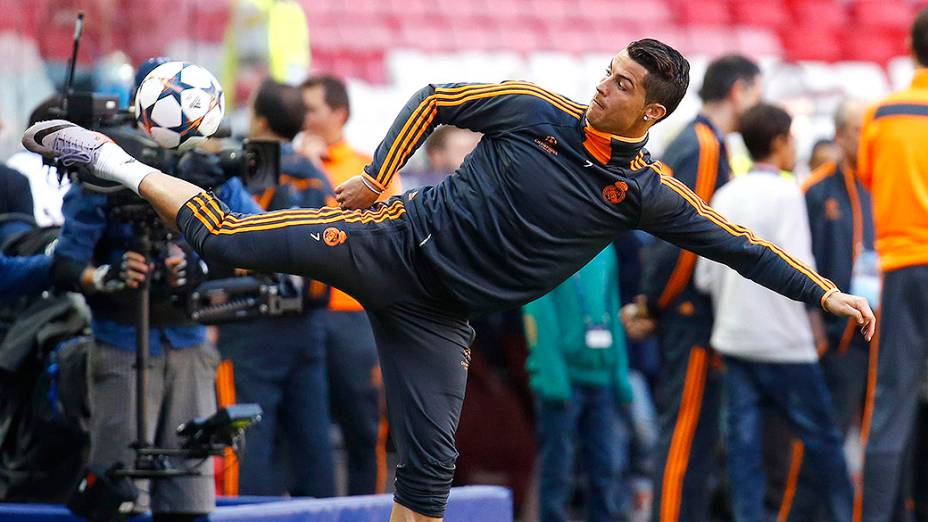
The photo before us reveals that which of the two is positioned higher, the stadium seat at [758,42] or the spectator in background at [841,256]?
the stadium seat at [758,42]

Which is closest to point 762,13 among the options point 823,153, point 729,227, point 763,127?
point 823,153

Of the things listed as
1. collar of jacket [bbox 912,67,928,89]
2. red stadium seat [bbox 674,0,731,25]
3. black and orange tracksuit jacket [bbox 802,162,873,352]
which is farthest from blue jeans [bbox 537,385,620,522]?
red stadium seat [bbox 674,0,731,25]

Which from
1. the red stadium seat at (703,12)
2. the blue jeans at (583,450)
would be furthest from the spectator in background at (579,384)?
the red stadium seat at (703,12)

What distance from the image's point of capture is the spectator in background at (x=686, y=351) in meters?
7.38

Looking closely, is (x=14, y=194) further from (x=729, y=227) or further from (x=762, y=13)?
(x=762, y=13)

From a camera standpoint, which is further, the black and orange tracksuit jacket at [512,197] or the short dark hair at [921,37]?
the short dark hair at [921,37]

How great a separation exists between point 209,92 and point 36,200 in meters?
2.55

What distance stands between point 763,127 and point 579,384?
169 centimetres

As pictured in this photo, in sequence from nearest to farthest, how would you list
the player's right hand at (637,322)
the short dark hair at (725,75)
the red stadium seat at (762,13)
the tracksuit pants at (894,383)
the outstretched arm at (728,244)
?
the outstretched arm at (728,244), the tracksuit pants at (894,383), the player's right hand at (637,322), the short dark hair at (725,75), the red stadium seat at (762,13)

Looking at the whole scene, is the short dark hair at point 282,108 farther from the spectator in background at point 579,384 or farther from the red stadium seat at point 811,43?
the red stadium seat at point 811,43

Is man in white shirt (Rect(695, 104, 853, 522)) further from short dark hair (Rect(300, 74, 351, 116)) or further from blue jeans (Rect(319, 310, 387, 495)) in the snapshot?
short dark hair (Rect(300, 74, 351, 116))

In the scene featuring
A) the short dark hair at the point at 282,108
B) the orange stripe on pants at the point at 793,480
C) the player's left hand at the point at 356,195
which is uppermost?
the short dark hair at the point at 282,108

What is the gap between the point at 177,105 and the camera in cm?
533

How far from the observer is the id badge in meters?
7.98
